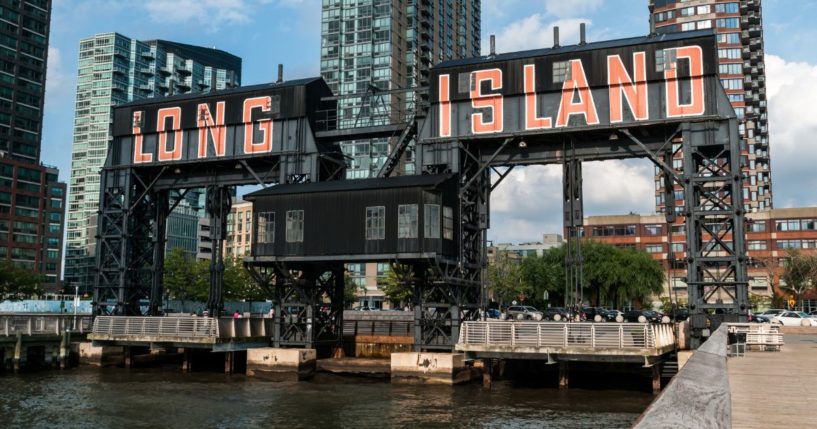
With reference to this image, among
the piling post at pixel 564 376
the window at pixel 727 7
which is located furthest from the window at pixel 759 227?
the piling post at pixel 564 376

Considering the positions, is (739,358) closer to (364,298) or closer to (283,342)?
(283,342)

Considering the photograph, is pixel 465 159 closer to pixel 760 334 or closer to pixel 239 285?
pixel 760 334

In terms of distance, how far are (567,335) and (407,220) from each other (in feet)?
36.8

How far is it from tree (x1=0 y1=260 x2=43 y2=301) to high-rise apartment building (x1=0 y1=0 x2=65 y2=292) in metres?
42.8

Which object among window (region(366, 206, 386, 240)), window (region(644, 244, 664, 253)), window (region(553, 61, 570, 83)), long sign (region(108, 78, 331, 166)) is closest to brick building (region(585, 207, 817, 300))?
window (region(644, 244, 664, 253))

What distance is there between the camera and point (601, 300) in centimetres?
9944

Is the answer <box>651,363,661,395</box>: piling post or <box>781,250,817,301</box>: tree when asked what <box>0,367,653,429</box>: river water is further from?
<box>781,250,817,301</box>: tree

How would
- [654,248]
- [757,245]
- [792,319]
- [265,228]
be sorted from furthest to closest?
[654,248]
[757,245]
[792,319]
[265,228]

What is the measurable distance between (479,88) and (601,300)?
63.8 metres

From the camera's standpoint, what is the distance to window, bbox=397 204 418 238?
40.1 meters

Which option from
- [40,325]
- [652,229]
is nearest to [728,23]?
[652,229]

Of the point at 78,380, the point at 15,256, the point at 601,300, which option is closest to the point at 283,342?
the point at 78,380

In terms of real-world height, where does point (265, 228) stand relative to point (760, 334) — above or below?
above

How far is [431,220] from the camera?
131 ft
